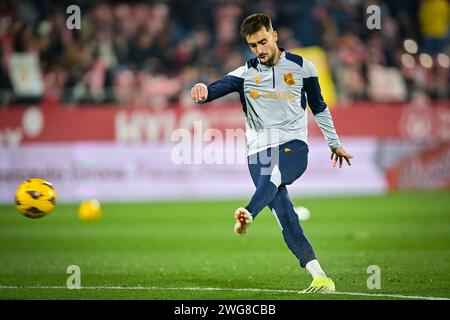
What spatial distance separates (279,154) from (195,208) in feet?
36.5

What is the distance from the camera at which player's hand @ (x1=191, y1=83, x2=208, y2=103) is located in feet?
28.6

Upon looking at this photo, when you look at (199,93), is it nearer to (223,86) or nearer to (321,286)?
(223,86)

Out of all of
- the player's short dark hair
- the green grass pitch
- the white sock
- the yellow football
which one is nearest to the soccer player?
the white sock

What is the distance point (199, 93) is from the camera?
8.72 metres

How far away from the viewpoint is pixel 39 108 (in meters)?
21.8

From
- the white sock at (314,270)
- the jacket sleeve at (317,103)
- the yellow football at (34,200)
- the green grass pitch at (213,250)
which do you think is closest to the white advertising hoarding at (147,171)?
the green grass pitch at (213,250)

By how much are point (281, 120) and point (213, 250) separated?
15.6 ft

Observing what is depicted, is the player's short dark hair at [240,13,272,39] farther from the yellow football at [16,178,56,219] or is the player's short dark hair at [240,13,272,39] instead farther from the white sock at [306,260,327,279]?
the yellow football at [16,178,56,219]

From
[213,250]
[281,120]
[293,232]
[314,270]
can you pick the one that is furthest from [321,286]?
[213,250]

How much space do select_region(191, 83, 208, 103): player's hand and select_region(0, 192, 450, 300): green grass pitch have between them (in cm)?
193

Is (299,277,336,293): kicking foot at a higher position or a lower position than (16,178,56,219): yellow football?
lower
